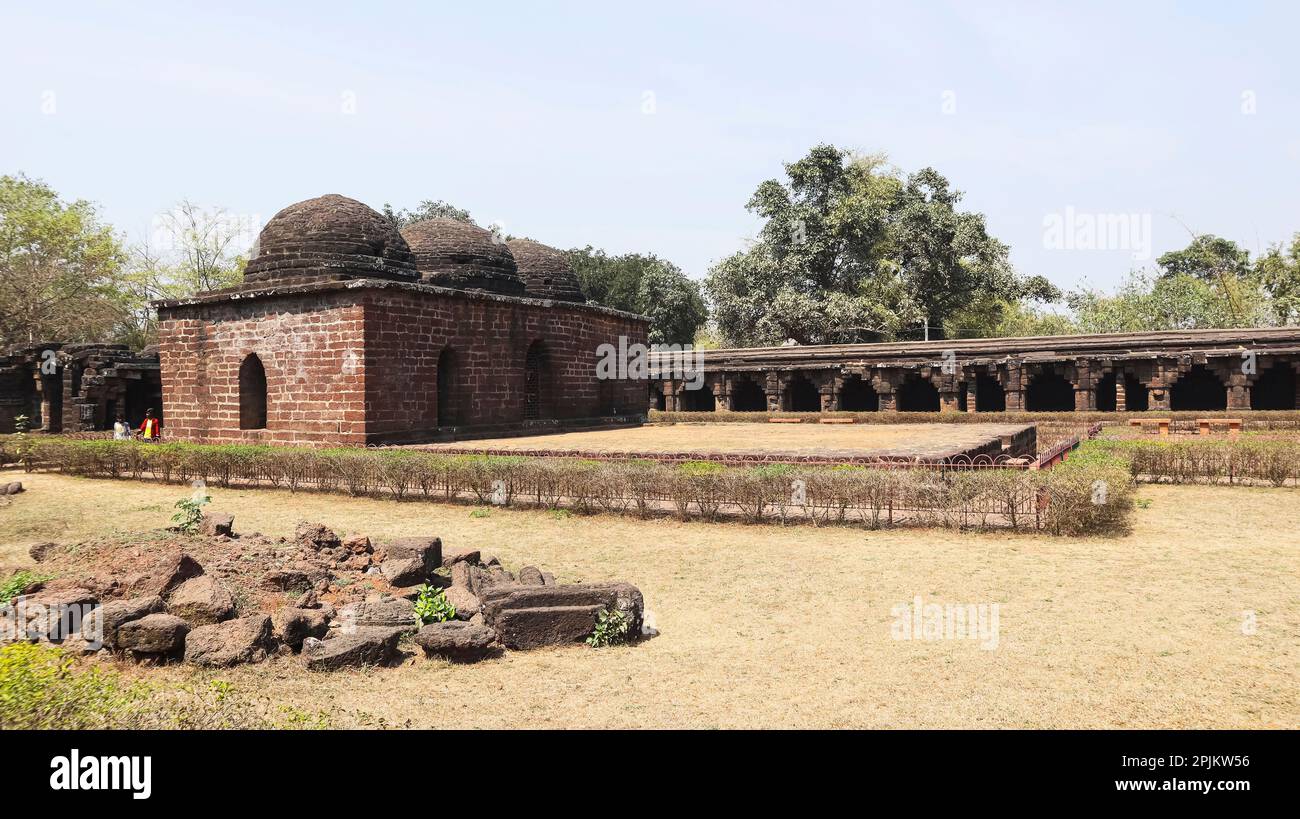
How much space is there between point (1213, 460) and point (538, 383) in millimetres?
15862

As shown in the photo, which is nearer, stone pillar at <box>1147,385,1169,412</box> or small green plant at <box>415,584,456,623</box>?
small green plant at <box>415,584,456,623</box>

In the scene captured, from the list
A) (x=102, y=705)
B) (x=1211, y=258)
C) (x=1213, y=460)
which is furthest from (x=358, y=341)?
(x=1211, y=258)

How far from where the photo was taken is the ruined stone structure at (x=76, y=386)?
80.4ft

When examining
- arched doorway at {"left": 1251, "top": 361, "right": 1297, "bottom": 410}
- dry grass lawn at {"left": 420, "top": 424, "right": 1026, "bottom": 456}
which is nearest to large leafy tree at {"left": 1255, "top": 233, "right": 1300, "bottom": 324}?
arched doorway at {"left": 1251, "top": 361, "right": 1297, "bottom": 410}

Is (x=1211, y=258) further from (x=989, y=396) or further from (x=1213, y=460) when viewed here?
(x=1213, y=460)

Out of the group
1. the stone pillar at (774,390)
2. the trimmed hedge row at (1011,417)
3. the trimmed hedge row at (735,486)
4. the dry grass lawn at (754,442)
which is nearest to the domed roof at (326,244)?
the dry grass lawn at (754,442)

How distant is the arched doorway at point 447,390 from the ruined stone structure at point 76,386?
38.2ft

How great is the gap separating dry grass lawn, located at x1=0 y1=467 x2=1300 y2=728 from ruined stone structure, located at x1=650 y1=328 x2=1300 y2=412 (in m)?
16.3

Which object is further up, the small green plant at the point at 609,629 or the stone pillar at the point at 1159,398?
the stone pillar at the point at 1159,398

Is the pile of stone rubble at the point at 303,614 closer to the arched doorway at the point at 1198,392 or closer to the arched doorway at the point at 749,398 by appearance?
the arched doorway at the point at 1198,392

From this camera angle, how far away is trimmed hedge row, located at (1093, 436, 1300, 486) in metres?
12.8

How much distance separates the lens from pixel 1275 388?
25.1m

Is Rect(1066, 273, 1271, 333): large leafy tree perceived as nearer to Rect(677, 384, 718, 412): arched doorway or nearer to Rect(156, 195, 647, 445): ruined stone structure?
Rect(677, 384, 718, 412): arched doorway
